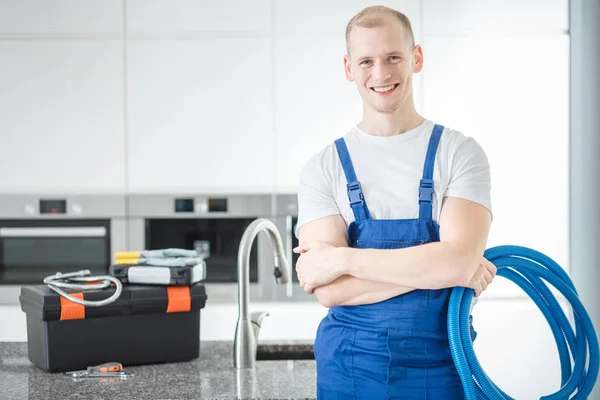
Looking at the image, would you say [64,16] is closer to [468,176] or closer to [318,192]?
[318,192]

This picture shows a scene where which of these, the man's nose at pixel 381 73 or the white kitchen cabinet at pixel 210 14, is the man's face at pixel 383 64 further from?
the white kitchen cabinet at pixel 210 14

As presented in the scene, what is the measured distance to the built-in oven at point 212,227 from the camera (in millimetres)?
3326

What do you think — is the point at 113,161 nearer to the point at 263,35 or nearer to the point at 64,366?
the point at 263,35

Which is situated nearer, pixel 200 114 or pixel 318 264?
pixel 318 264

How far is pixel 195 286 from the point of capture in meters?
1.78

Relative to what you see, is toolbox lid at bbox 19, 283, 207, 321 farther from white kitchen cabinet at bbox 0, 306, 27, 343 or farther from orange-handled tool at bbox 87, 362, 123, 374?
white kitchen cabinet at bbox 0, 306, 27, 343

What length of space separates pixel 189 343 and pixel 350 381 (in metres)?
0.57

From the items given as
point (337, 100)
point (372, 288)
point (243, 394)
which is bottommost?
point (243, 394)

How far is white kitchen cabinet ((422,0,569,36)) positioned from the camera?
3.32m

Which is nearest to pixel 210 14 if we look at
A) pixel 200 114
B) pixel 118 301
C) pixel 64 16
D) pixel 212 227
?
pixel 200 114

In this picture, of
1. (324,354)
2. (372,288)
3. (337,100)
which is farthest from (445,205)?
(337,100)

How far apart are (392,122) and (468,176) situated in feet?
0.58

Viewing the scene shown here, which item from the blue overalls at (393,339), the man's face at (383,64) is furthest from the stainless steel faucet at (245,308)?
the man's face at (383,64)

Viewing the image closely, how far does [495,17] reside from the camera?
332 cm
